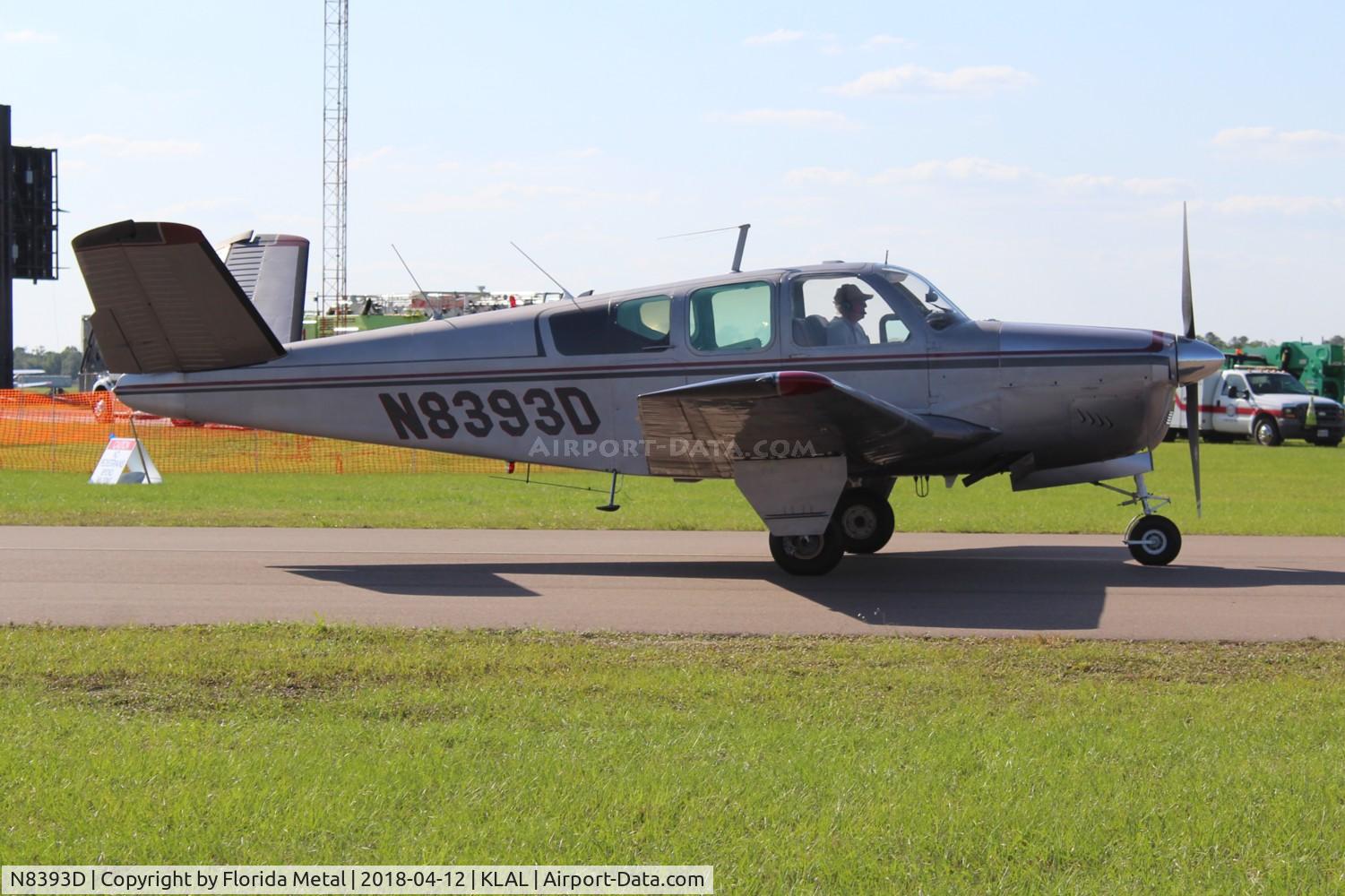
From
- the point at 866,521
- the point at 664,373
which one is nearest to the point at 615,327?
the point at 664,373

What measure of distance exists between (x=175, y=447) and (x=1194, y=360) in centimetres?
2379

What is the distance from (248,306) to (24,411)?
26116 millimetres

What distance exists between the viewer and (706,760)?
5.35 m

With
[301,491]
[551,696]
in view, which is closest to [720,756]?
[551,696]

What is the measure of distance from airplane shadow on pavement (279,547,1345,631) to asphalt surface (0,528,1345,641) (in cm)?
3

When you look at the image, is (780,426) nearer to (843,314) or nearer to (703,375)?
(703,375)

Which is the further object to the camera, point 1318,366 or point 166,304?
point 1318,366

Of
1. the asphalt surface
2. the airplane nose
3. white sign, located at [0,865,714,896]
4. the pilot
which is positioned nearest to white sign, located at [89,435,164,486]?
the asphalt surface

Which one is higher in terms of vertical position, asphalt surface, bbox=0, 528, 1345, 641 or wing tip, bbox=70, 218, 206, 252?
wing tip, bbox=70, 218, 206, 252

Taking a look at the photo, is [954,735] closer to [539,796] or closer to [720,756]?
[720,756]

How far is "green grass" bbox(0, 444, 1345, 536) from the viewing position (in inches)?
600

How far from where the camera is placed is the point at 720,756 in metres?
5.41

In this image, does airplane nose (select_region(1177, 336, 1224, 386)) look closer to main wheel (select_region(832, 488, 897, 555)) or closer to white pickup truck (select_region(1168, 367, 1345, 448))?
main wheel (select_region(832, 488, 897, 555))

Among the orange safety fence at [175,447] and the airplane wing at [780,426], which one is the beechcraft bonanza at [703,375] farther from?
the orange safety fence at [175,447]
